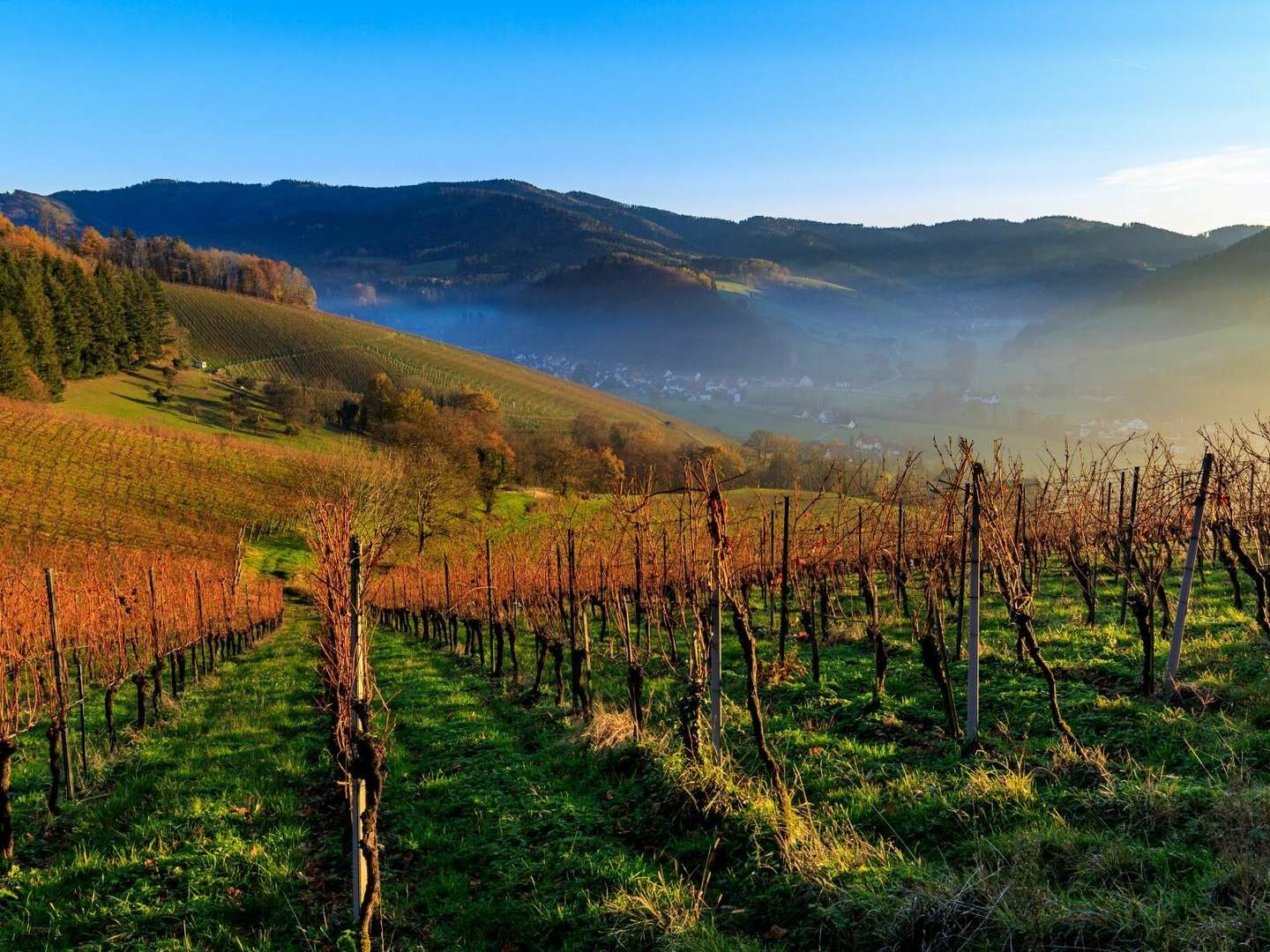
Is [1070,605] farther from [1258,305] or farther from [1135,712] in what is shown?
[1258,305]

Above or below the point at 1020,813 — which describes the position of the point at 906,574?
below

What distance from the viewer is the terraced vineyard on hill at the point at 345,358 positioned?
3829 inches

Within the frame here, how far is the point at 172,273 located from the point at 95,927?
507 feet

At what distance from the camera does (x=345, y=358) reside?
105 metres

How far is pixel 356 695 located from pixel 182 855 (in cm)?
303

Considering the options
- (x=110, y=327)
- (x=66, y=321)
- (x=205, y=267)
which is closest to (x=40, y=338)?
(x=66, y=321)

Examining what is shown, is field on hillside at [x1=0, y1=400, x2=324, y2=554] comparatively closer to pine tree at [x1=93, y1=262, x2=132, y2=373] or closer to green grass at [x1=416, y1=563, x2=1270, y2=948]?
pine tree at [x1=93, y1=262, x2=132, y2=373]

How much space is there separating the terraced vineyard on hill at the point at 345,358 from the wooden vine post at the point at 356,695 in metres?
84.7

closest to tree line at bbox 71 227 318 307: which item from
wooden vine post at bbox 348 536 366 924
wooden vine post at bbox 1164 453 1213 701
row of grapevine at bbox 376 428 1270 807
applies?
row of grapevine at bbox 376 428 1270 807

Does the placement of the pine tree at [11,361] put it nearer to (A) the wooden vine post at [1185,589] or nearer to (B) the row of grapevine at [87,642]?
(B) the row of grapevine at [87,642]

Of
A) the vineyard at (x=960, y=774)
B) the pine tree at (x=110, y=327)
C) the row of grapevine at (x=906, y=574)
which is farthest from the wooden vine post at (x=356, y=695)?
the pine tree at (x=110, y=327)

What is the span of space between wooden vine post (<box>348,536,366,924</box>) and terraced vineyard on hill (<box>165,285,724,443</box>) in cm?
8467

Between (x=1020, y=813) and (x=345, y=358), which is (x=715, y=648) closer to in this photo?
(x=1020, y=813)

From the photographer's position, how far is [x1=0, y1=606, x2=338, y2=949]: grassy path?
5312 mm
